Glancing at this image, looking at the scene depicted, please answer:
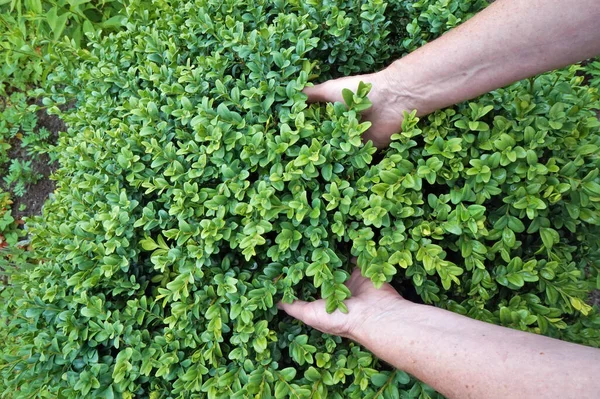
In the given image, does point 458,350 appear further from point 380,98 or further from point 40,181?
point 40,181

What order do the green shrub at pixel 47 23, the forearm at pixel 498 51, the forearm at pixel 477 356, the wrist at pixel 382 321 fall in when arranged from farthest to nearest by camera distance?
the green shrub at pixel 47 23 < the wrist at pixel 382 321 < the forearm at pixel 498 51 < the forearm at pixel 477 356

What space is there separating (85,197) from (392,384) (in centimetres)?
160

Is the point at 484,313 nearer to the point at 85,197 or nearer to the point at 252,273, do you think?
the point at 252,273

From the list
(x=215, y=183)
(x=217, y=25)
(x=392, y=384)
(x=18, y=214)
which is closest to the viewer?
(x=392, y=384)

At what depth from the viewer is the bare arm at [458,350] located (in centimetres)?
112

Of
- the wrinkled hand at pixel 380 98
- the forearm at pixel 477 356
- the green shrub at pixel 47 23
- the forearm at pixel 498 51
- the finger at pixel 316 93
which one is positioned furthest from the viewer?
the green shrub at pixel 47 23

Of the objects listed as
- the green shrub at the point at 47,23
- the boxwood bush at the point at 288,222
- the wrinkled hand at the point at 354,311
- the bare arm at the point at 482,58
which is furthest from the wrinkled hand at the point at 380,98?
the green shrub at the point at 47,23

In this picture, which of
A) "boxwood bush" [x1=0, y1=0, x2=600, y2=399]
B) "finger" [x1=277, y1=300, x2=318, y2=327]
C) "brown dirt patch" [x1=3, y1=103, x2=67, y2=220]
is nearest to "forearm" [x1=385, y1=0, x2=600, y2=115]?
"boxwood bush" [x1=0, y1=0, x2=600, y2=399]

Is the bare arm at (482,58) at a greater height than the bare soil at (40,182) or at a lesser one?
greater

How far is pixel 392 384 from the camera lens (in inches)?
63.7

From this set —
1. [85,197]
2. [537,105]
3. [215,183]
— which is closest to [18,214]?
[85,197]

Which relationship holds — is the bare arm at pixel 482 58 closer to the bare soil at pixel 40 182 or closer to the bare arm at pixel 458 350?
the bare arm at pixel 458 350

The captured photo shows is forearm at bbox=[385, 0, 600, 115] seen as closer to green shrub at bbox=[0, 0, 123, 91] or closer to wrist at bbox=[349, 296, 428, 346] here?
wrist at bbox=[349, 296, 428, 346]

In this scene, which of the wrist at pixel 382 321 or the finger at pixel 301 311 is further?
the finger at pixel 301 311
